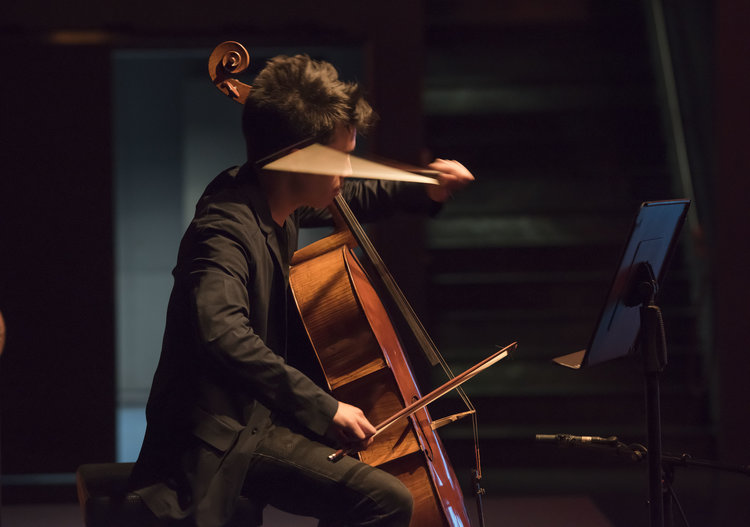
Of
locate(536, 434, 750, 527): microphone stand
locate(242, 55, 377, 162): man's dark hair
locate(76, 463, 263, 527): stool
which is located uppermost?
locate(242, 55, 377, 162): man's dark hair

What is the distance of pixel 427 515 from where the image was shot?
1904 mm

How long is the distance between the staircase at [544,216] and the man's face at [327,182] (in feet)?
7.56

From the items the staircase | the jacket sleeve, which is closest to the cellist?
the jacket sleeve

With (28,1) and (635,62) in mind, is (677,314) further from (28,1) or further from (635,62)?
(28,1)

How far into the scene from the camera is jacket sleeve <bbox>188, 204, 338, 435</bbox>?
1687mm

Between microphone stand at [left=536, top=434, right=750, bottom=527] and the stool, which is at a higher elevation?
microphone stand at [left=536, top=434, right=750, bottom=527]

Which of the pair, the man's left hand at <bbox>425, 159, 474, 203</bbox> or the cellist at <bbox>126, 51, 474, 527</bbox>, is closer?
the cellist at <bbox>126, 51, 474, 527</bbox>

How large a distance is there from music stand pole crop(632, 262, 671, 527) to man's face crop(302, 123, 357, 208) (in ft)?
2.24

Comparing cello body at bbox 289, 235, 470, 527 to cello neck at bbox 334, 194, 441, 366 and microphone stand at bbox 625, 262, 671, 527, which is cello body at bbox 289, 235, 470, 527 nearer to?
cello neck at bbox 334, 194, 441, 366

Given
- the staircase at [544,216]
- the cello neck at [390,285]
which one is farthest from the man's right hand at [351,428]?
the staircase at [544,216]

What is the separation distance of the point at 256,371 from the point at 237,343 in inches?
2.6

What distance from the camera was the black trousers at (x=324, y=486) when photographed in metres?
1.77

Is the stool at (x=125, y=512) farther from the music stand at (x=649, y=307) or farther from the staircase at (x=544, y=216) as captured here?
the staircase at (x=544, y=216)

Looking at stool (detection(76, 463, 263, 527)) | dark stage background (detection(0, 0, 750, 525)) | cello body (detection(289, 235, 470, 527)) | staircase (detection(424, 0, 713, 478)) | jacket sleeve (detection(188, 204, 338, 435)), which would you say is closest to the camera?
jacket sleeve (detection(188, 204, 338, 435))
